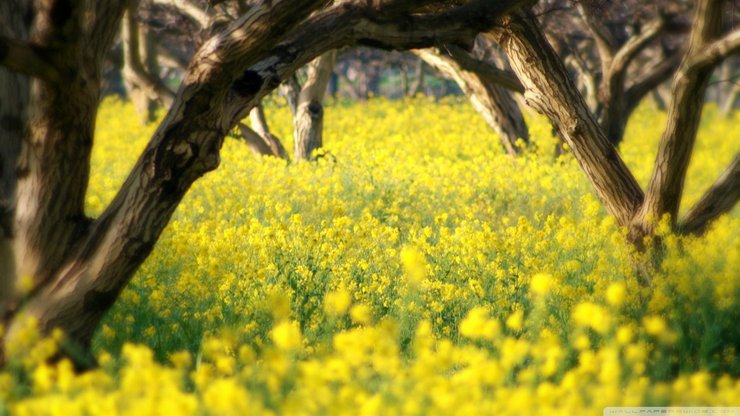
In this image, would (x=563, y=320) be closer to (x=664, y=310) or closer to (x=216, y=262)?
(x=664, y=310)

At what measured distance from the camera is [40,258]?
4.34 m

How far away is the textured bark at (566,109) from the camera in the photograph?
607 cm

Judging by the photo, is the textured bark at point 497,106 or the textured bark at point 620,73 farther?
the textured bark at point 497,106

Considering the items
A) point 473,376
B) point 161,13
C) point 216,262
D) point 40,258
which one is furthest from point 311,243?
point 161,13

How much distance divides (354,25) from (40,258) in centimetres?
172

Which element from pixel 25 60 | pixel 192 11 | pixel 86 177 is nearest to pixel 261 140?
pixel 192 11

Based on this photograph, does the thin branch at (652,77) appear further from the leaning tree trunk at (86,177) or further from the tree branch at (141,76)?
the leaning tree trunk at (86,177)

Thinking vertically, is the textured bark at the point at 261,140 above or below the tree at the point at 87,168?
above

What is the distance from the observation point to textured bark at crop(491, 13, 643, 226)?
6.07m

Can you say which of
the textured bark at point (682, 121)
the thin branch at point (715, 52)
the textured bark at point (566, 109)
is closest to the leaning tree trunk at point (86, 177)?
the textured bark at point (566, 109)

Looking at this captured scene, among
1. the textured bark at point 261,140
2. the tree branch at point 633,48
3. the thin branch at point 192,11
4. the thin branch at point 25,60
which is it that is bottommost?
the thin branch at point 25,60

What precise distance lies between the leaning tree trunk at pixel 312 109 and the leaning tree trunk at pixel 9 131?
25.2 feet

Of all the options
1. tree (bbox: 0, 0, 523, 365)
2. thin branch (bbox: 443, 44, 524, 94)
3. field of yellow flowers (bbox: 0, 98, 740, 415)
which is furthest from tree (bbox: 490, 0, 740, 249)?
thin branch (bbox: 443, 44, 524, 94)

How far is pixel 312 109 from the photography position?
12.0 m
